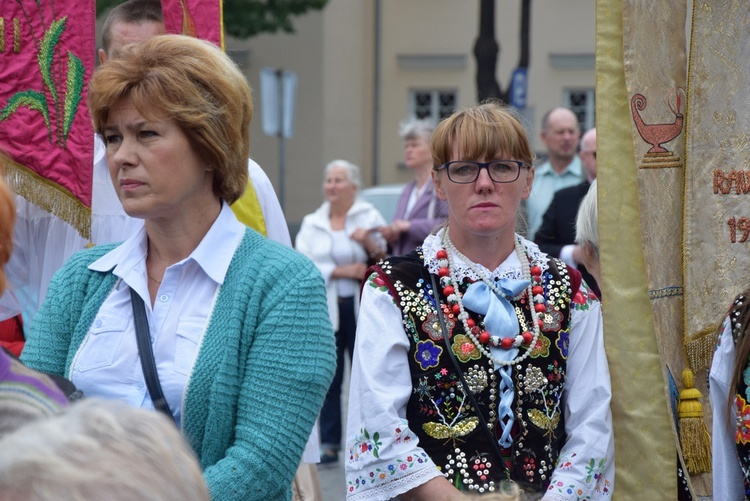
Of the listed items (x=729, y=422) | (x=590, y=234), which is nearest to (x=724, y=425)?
(x=729, y=422)

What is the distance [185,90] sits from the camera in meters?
2.73

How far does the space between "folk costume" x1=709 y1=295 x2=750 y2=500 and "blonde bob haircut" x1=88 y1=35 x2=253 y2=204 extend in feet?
4.57

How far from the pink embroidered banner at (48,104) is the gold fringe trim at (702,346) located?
6.44 ft

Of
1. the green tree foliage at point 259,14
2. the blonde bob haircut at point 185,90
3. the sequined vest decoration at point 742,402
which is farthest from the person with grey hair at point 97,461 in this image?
the green tree foliage at point 259,14

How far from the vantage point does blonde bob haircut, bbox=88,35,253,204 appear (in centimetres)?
274

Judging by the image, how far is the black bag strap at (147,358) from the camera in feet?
8.54

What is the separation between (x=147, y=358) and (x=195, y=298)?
199 mm

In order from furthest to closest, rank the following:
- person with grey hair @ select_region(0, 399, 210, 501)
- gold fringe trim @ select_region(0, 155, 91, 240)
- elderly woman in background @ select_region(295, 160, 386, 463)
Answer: elderly woman in background @ select_region(295, 160, 386, 463)
gold fringe trim @ select_region(0, 155, 91, 240)
person with grey hair @ select_region(0, 399, 210, 501)

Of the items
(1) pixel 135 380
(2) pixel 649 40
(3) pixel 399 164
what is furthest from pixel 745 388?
(3) pixel 399 164

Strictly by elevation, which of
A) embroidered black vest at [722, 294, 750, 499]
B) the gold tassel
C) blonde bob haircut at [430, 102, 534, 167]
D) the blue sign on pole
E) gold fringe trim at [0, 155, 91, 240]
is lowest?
the gold tassel

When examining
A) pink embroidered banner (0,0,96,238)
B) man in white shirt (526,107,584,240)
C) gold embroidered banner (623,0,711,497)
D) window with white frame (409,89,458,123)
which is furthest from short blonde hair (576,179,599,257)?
window with white frame (409,89,458,123)

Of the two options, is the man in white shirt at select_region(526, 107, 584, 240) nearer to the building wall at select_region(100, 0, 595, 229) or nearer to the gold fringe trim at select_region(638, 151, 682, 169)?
the gold fringe trim at select_region(638, 151, 682, 169)

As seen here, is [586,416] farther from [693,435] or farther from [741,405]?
[741,405]

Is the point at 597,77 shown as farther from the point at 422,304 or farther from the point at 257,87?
the point at 257,87
